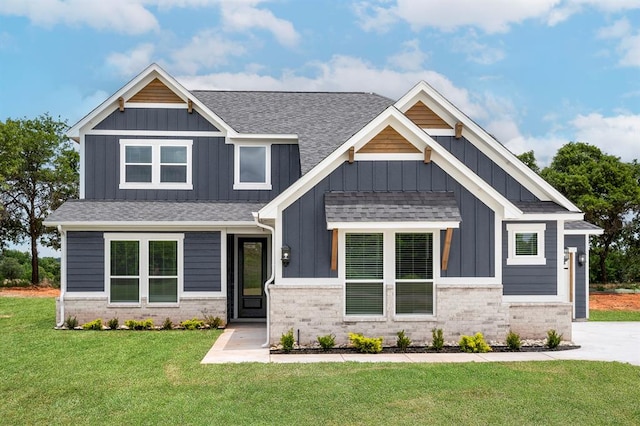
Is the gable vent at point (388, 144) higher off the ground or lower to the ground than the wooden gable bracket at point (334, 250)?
higher

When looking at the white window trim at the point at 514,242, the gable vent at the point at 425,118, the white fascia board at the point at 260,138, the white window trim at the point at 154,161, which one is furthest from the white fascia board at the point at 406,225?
the white window trim at the point at 154,161

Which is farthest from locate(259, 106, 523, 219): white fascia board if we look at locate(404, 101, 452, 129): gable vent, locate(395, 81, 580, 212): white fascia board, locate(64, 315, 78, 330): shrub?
locate(64, 315, 78, 330): shrub

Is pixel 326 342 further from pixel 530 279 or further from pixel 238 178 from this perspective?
pixel 238 178

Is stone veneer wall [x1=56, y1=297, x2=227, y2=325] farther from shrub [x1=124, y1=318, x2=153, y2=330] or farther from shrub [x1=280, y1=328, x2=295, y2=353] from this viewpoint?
shrub [x1=280, y1=328, x2=295, y2=353]

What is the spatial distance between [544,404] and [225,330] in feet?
29.4

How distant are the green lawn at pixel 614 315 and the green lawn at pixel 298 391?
8.51 meters

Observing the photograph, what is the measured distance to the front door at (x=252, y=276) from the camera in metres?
16.8

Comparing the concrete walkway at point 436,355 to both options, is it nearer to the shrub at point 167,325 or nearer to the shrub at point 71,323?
the shrub at point 167,325

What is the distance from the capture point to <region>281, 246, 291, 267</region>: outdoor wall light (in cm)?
1178

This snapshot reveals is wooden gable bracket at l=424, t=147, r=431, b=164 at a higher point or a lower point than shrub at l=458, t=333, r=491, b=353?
higher

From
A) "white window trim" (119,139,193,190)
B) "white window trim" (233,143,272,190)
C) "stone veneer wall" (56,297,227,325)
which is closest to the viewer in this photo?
"stone veneer wall" (56,297,227,325)

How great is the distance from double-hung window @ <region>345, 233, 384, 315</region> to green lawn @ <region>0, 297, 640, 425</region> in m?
2.04

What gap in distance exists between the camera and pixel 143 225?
1511cm

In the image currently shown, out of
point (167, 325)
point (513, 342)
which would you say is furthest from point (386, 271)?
point (167, 325)
